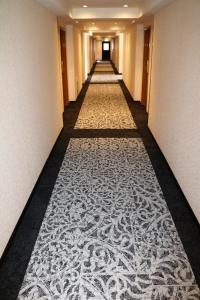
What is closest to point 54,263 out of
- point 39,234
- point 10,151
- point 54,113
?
point 39,234

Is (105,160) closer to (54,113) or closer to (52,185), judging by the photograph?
(52,185)

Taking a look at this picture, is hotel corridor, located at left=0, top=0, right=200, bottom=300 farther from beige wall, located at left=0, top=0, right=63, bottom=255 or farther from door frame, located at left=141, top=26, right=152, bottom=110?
door frame, located at left=141, top=26, right=152, bottom=110

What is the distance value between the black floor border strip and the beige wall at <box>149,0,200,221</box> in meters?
0.13

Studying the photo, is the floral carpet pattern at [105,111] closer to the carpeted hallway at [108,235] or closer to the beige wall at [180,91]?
the carpeted hallway at [108,235]

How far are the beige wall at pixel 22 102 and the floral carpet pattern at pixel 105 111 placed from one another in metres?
2.16

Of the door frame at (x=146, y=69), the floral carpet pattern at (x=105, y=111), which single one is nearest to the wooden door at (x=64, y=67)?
the floral carpet pattern at (x=105, y=111)

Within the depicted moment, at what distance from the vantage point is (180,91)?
3617 millimetres

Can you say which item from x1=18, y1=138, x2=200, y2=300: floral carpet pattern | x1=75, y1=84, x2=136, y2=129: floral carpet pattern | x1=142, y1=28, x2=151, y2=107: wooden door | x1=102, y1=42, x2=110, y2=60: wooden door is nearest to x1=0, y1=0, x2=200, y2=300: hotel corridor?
x1=18, y1=138, x2=200, y2=300: floral carpet pattern

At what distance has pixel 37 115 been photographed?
393cm

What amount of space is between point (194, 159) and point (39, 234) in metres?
1.87

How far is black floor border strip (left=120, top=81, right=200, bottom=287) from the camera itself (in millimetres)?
2615

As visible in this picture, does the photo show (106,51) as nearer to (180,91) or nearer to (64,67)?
(64,67)

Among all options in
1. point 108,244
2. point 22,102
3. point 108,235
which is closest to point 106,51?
point 22,102

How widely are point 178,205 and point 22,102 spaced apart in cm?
225
